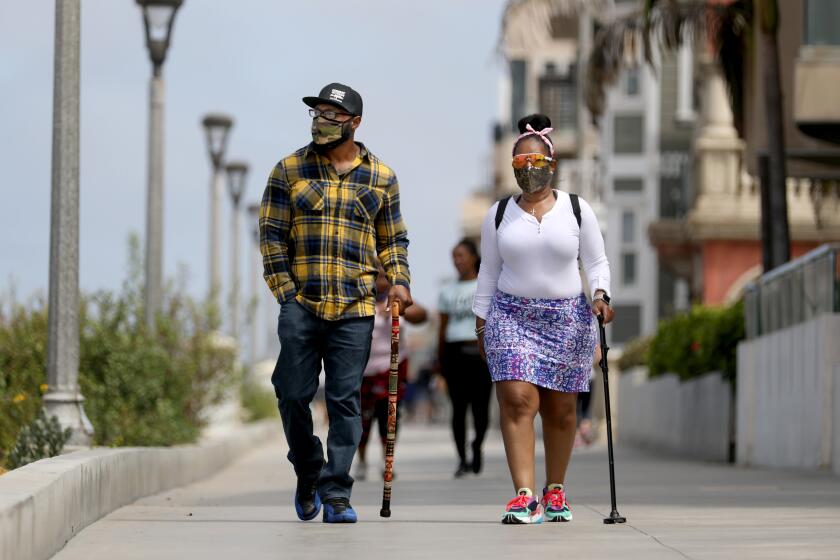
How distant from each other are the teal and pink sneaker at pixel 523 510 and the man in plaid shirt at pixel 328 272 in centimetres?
78

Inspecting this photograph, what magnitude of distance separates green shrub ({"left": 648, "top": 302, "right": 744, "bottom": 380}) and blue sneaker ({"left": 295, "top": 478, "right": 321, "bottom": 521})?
12514mm

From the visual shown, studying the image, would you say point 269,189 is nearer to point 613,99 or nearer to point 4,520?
point 4,520

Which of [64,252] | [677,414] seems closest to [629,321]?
[677,414]

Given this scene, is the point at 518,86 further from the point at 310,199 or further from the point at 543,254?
the point at 310,199

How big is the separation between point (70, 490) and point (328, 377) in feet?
4.94

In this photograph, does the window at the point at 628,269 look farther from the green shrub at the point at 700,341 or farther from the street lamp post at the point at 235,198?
the green shrub at the point at 700,341

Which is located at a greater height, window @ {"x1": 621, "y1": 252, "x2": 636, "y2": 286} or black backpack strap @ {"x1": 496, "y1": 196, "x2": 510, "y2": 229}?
Result: window @ {"x1": 621, "y1": 252, "x2": 636, "y2": 286}

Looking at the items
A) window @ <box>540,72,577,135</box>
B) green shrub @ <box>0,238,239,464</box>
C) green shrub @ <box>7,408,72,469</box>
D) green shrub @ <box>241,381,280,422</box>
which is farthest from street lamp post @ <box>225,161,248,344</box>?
window @ <box>540,72,577,135</box>

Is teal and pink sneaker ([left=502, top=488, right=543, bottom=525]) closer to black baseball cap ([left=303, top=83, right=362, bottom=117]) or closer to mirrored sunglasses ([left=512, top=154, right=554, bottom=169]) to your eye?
mirrored sunglasses ([left=512, top=154, right=554, bottom=169])

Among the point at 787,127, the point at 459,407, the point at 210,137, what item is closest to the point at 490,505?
the point at 459,407

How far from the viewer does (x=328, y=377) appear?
417 inches

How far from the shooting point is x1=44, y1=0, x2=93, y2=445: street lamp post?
14.0m

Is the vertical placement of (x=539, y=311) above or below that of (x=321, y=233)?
below

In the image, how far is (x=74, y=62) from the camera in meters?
14.3
